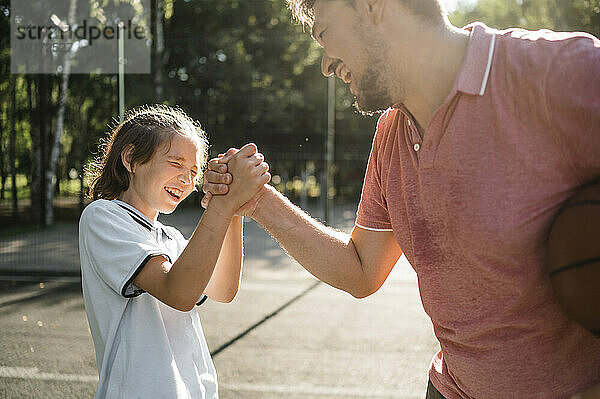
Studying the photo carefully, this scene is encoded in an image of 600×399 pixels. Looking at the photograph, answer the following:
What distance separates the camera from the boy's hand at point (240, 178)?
199cm

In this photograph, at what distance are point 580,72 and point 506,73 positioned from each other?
0.17 m

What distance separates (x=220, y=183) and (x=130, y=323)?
46 cm

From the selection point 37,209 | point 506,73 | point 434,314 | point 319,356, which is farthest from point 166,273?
point 37,209

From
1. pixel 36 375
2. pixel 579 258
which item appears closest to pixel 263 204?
pixel 579 258

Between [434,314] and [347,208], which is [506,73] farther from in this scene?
[347,208]

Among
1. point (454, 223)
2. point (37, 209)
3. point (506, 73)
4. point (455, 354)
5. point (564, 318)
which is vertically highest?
point (506, 73)

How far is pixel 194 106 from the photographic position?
21609 millimetres

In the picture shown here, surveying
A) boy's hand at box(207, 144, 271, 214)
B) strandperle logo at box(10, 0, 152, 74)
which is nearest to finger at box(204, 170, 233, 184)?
boy's hand at box(207, 144, 271, 214)

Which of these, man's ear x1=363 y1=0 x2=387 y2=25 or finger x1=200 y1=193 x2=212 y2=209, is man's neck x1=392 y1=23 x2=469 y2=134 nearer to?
man's ear x1=363 y1=0 x2=387 y2=25

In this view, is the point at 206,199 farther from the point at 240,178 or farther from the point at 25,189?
the point at 25,189

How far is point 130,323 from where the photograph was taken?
1908 millimetres

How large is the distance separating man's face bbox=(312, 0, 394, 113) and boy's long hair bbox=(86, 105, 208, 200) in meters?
0.68

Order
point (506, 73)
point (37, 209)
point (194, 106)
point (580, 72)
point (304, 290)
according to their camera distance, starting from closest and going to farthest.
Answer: point (580, 72) < point (506, 73) < point (304, 290) < point (37, 209) < point (194, 106)

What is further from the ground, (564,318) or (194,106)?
(564,318)
